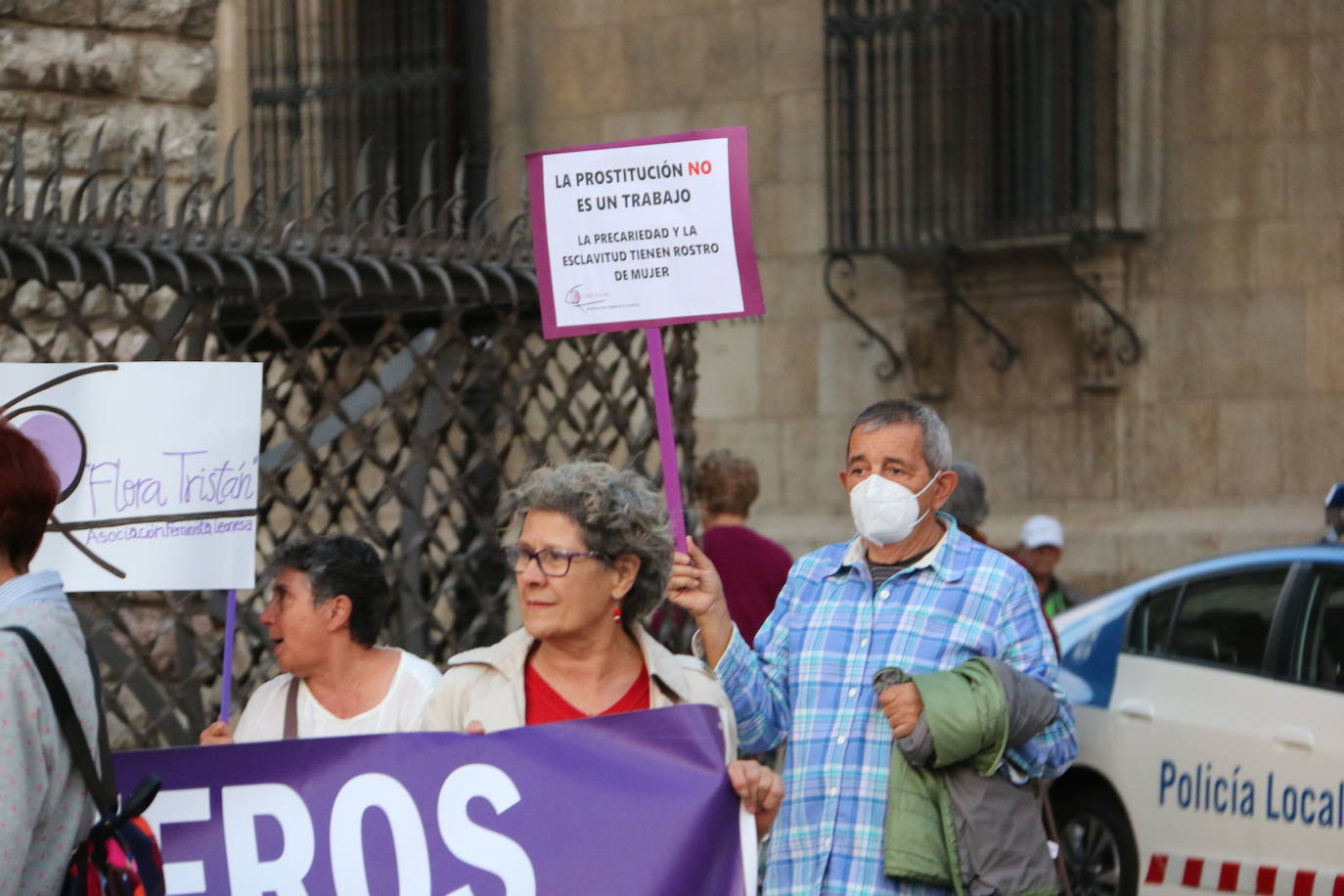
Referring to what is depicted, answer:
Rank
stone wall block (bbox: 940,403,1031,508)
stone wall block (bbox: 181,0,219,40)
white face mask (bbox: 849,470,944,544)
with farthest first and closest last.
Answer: stone wall block (bbox: 940,403,1031,508)
stone wall block (bbox: 181,0,219,40)
white face mask (bbox: 849,470,944,544)

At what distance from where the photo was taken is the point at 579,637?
13.8 ft

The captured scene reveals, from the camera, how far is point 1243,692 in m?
7.39

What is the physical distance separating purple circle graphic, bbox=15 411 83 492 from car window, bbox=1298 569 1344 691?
417 cm

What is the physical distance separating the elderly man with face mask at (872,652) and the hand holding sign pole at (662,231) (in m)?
0.43

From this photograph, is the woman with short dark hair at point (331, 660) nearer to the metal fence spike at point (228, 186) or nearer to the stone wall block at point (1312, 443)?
the metal fence spike at point (228, 186)

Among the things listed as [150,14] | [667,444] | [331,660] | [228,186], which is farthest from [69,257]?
[150,14]

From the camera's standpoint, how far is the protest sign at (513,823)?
409 centimetres

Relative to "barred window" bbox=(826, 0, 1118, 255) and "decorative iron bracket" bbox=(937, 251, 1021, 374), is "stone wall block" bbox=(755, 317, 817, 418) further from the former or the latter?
"decorative iron bracket" bbox=(937, 251, 1021, 374)

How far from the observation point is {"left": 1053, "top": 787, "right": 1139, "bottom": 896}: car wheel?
7.75m

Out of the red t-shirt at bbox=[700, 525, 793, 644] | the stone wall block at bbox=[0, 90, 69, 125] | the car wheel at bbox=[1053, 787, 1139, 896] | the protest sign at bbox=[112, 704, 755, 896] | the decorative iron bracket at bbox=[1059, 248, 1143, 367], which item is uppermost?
the stone wall block at bbox=[0, 90, 69, 125]

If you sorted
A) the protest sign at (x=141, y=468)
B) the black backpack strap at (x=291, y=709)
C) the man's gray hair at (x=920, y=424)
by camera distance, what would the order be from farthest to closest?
the protest sign at (x=141, y=468), the black backpack strap at (x=291, y=709), the man's gray hair at (x=920, y=424)

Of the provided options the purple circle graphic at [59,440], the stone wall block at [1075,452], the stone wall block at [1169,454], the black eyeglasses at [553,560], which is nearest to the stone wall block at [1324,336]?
the stone wall block at [1169,454]

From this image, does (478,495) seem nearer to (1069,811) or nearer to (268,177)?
(1069,811)

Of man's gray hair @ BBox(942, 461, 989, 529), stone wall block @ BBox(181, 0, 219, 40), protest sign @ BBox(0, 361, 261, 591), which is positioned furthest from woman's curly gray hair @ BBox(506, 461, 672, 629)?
stone wall block @ BBox(181, 0, 219, 40)
